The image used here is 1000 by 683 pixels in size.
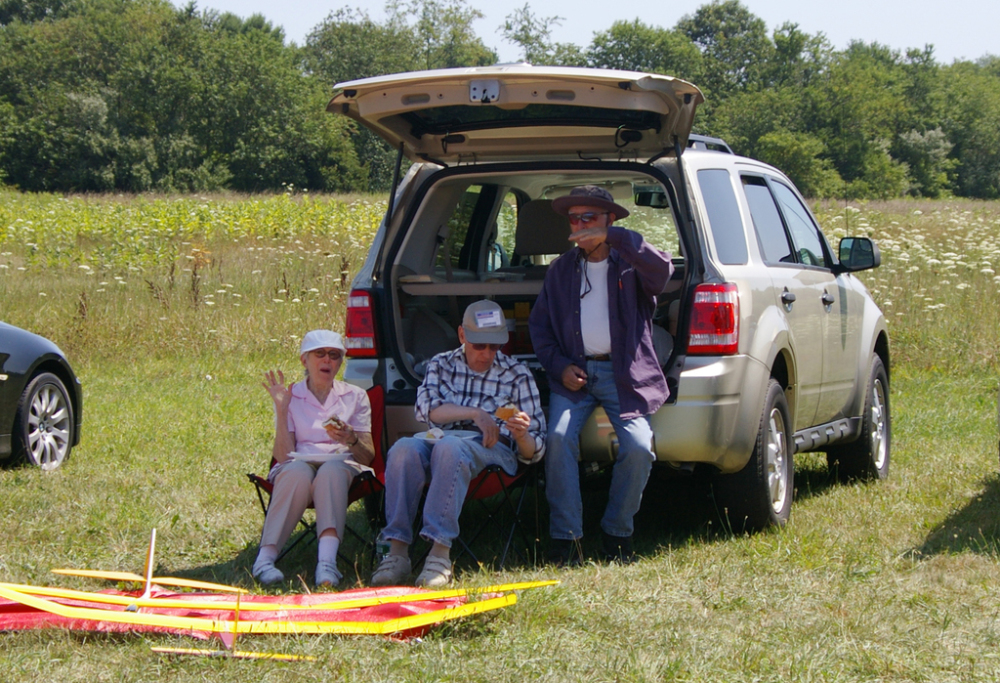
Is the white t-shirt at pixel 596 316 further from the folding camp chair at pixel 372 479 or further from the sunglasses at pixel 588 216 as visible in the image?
the folding camp chair at pixel 372 479

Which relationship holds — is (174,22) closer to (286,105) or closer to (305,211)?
(286,105)

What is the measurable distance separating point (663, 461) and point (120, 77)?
6327 centimetres

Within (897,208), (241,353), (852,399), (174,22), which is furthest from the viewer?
(174,22)

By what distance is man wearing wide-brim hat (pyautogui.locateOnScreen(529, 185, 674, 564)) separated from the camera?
497cm

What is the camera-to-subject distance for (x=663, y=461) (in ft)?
16.9

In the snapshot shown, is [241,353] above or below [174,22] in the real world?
below

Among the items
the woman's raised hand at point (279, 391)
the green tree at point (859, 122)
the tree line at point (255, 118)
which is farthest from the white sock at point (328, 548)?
the green tree at point (859, 122)

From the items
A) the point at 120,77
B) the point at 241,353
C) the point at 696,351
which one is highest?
the point at 120,77

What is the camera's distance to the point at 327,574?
15.9 ft

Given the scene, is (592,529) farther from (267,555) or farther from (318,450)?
(267,555)

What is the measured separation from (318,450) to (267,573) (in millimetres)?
646

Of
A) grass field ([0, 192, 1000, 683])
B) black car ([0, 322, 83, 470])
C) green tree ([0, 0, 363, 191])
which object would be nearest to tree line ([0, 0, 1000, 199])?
green tree ([0, 0, 363, 191])

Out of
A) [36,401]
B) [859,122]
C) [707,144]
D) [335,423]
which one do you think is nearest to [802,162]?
[859,122]

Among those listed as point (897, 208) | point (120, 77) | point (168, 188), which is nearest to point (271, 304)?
point (897, 208)
